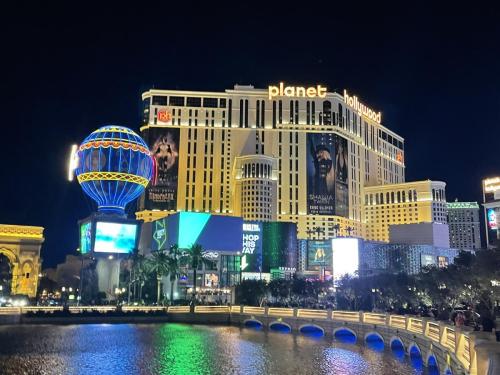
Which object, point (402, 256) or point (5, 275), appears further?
point (402, 256)

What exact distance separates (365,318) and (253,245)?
8886cm

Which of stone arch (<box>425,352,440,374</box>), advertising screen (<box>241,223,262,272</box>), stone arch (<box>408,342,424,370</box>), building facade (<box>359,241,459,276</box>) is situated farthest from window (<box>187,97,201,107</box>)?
stone arch (<box>425,352,440,374</box>)

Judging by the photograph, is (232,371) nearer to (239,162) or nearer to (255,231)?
(255,231)

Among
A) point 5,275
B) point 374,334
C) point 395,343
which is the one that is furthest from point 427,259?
point 395,343

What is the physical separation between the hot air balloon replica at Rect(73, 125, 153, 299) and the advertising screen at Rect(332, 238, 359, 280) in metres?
50.0

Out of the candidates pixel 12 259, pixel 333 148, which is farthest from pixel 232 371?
pixel 333 148

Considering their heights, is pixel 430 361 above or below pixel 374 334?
below

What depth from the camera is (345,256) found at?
401ft

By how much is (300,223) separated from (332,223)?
31.9 ft

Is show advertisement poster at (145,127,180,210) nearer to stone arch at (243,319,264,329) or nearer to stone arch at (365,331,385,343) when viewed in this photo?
stone arch at (243,319,264,329)

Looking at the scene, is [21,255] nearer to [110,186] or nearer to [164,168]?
[110,186]

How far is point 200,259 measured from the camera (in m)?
82.6

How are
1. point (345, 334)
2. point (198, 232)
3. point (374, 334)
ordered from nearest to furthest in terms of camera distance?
point (374, 334)
point (345, 334)
point (198, 232)

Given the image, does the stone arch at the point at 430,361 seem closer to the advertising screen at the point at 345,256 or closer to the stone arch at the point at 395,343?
the stone arch at the point at 395,343
